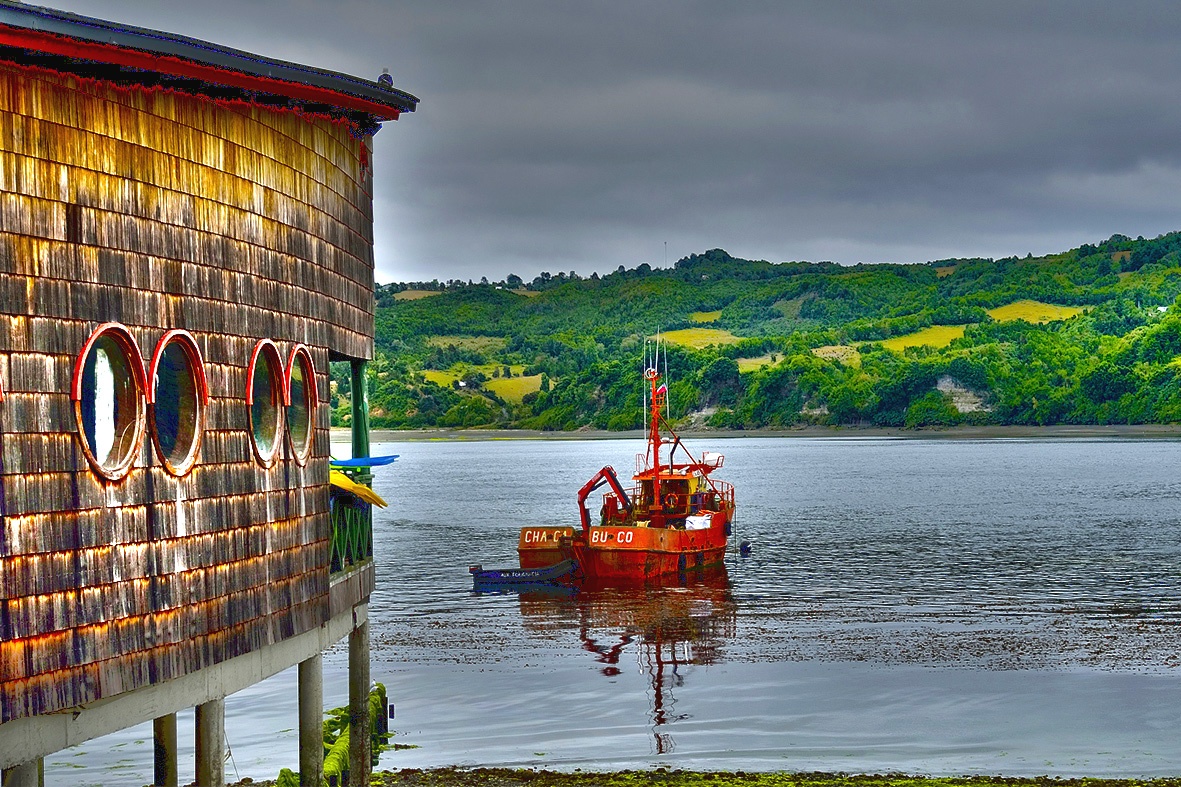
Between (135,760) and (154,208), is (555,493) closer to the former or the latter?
(135,760)

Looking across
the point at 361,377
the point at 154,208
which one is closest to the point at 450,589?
the point at 361,377

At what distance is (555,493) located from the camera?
117438 mm

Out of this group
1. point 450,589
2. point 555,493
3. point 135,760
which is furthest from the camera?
point 555,493

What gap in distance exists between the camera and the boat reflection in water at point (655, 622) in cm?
3616

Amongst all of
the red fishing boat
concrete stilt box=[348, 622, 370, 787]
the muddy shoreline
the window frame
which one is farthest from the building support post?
the red fishing boat

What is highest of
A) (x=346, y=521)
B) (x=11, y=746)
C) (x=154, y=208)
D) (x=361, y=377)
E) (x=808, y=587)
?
(x=154, y=208)

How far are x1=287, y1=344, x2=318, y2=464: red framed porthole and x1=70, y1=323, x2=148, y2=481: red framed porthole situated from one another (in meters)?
3.10

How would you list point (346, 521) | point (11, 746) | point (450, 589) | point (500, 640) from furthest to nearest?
1. point (450, 589)
2. point (500, 640)
3. point (346, 521)
4. point (11, 746)

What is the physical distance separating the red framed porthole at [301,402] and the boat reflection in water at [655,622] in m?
14.2

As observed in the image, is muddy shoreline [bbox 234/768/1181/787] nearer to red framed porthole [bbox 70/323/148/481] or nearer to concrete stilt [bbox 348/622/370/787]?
concrete stilt [bbox 348/622/370/787]

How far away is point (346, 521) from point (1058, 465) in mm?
144794

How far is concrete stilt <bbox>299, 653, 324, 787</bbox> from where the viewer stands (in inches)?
680

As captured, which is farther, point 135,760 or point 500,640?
point 500,640

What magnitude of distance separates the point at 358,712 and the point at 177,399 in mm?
10293
